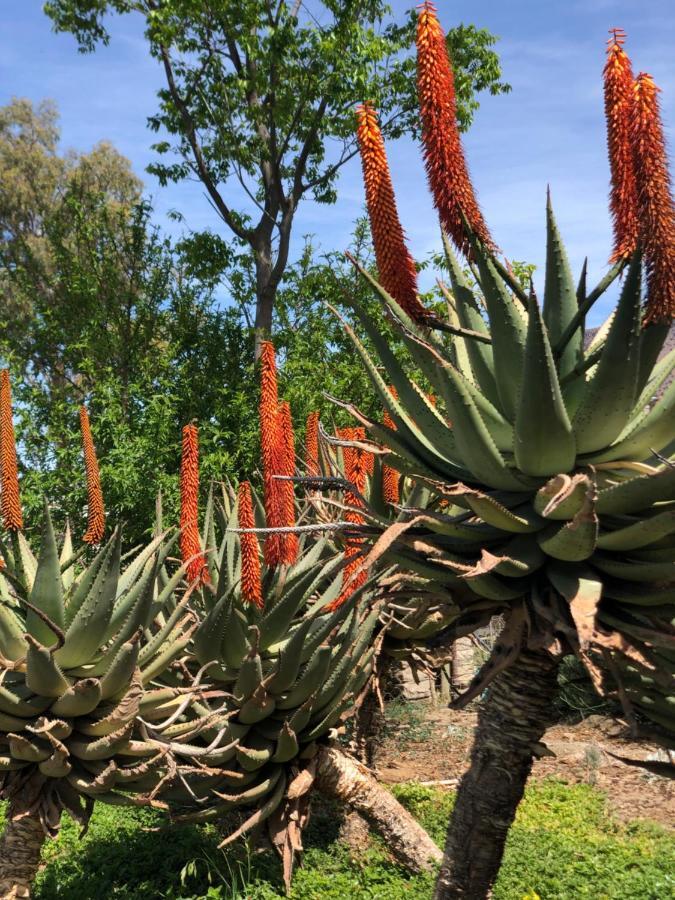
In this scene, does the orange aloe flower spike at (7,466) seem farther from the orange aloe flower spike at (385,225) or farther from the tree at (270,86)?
the tree at (270,86)

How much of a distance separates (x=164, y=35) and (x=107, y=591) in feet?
44.2

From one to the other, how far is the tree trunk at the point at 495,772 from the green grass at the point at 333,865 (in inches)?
87.5

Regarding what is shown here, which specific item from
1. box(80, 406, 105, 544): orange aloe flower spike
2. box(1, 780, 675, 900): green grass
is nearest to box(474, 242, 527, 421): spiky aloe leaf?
box(80, 406, 105, 544): orange aloe flower spike

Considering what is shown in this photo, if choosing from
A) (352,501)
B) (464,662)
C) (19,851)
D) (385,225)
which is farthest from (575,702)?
(385,225)

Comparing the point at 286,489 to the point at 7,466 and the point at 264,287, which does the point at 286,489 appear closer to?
the point at 7,466

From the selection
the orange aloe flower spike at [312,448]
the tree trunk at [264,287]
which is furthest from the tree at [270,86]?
the orange aloe flower spike at [312,448]

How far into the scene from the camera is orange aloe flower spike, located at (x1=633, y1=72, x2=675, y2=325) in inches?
79.8

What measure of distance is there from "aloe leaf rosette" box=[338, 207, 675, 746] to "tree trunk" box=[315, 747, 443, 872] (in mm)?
2324

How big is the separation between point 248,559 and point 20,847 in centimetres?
162

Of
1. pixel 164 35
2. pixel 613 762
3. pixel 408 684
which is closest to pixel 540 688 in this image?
pixel 613 762

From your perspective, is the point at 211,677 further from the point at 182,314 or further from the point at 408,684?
the point at 182,314

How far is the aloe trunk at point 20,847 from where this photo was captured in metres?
3.55

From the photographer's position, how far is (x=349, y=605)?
3045 millimetres

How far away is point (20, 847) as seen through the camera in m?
3.63
